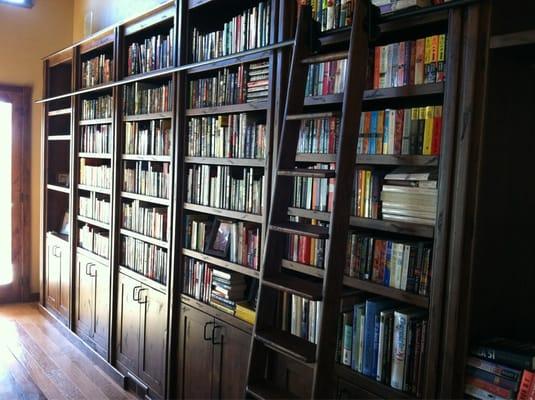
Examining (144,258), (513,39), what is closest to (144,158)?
(144,258)

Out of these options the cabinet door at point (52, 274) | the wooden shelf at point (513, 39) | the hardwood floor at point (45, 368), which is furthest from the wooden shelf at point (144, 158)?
the wooden shelf at point (513, 39)

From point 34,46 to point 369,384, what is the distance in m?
4.83

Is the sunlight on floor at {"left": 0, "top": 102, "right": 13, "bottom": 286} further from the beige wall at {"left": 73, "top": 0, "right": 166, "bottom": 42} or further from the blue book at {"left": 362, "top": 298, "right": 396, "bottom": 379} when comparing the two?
the blue book at {"left": 362, "top": 298, "right": 396, "bottom": 379}

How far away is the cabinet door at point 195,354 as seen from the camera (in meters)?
2.79

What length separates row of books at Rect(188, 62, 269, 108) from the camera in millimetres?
2477

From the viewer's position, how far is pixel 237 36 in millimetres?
2631

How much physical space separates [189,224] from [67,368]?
1.71 metres

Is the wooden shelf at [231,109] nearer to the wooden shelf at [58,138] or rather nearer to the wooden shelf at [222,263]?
the wooden shelf at [222,263]

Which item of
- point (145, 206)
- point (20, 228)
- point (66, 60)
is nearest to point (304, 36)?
point (145, 206)

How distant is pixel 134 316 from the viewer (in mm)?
3484

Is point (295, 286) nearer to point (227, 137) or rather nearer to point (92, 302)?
point (227, 137)

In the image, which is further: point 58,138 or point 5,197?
point 5,197

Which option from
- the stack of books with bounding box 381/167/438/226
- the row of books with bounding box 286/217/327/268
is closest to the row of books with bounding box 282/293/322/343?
the row of books with bounding box 286/217/327/268

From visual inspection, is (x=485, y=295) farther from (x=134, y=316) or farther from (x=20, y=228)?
(x=20, y=228)
